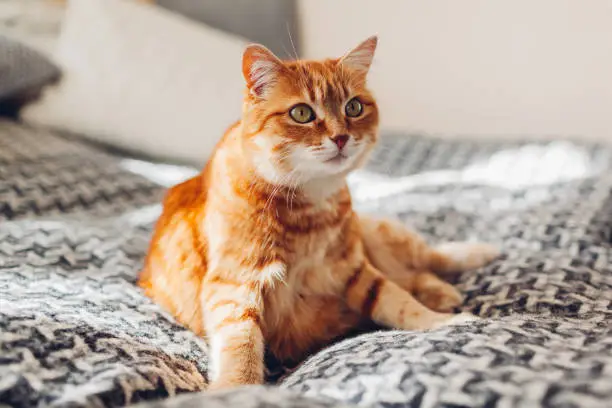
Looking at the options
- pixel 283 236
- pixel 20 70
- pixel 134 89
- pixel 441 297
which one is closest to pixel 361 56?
pixel 283 236

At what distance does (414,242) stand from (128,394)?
753mm

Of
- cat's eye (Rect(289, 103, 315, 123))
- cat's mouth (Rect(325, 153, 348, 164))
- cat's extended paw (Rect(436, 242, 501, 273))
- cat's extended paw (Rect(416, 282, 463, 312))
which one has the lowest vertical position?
cat's extended paw (Rect(416, 282, 463, 312))

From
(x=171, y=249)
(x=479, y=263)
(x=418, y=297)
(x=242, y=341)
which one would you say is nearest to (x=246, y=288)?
(x=242, y=341)

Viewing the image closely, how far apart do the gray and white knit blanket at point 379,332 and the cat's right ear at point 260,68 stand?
469 mm

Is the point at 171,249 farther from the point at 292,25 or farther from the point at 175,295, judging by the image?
the point at 292,25

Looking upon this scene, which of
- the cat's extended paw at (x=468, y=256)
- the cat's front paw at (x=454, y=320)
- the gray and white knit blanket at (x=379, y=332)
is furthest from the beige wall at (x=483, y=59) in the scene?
the cat's front paw at (x=454, y=320)

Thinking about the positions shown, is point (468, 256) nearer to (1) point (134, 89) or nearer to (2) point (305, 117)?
(2) point (305, 117)

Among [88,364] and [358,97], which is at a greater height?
[358,97]

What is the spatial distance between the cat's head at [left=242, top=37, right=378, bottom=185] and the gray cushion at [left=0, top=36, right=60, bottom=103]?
1141mm

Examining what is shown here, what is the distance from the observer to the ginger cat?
1.03 meters

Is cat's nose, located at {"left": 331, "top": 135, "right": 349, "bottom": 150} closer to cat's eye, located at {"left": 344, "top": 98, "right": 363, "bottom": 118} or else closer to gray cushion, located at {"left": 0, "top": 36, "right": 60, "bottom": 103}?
cat's eye, located at {"left": 344, "top": 98, "right": 363, "bottom": 118}

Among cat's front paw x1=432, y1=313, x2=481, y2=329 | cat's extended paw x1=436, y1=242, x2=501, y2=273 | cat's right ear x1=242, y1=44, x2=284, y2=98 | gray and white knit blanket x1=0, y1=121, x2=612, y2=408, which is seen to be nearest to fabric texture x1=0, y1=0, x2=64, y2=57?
gray and white knit blanket x1=0, y1=121, x2=612, y2=408

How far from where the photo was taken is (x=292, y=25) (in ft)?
8.90

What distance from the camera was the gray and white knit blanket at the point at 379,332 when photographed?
721 mm
